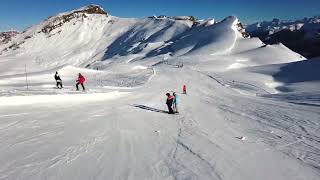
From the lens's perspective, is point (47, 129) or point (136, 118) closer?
point (47, 129)

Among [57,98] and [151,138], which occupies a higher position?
[57,98]

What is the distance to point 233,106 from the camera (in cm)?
2578

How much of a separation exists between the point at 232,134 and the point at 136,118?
584 cm

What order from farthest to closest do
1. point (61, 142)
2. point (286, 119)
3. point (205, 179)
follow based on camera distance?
point (286, 119) → point (61, 142) → point (205, 179)

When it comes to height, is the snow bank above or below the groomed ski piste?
above

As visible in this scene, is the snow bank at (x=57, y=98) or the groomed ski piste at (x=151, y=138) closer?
the groomed ski piste at (x=151, y=138)

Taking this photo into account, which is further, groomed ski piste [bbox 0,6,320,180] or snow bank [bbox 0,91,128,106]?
snow bank [bbox 0,91,128,106]

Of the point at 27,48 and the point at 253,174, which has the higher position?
the point at 27,48

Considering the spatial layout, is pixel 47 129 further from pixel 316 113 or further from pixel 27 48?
pixel 27 48

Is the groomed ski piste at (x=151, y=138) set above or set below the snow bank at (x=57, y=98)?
below

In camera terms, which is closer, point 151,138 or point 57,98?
point 151,138

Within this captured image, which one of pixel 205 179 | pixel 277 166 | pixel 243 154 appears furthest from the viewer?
pixel 243 154

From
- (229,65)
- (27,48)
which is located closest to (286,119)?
(229,65)

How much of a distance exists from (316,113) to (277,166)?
34.5 ft
